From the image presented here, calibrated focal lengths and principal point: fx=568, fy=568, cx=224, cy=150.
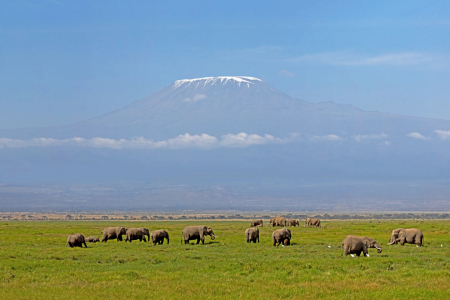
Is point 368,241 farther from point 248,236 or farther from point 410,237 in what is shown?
point 248,236

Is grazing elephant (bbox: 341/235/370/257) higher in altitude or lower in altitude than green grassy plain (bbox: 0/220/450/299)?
higher

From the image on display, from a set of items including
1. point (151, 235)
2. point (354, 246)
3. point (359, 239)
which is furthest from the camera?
point (151, 235)

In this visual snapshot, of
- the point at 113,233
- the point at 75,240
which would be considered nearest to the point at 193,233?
the point at 113,233

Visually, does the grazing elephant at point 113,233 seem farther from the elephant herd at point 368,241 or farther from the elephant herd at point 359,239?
the elephant herd at point 368,241

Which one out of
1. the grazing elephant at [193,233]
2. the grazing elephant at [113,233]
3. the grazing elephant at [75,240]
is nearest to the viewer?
the grazing elephant at [75,240]

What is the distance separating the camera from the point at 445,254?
31703mm

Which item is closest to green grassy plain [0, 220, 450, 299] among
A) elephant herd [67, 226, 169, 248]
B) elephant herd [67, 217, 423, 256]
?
elephant herd [67, 217, 423, 256]

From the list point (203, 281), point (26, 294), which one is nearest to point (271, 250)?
point (203, 281)

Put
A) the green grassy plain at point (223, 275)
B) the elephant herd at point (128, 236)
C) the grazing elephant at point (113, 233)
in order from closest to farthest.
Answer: the green grassy plain at point (223, 275)
the elephant herd at point (128, 236)
the grazing elephant at point (113, 233)

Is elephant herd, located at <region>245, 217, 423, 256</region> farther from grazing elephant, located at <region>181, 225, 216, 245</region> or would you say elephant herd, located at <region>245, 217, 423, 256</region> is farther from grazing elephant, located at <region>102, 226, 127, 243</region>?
grazing elephant, located at <region>102, 226, 127, 243</region>

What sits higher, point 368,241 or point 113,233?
point 368,241

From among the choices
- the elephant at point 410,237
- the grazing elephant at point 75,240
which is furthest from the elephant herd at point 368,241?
the grazing elephant at point 75,240

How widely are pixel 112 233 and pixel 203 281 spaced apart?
23.5m

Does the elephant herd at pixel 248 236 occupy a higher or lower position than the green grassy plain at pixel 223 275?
higher
